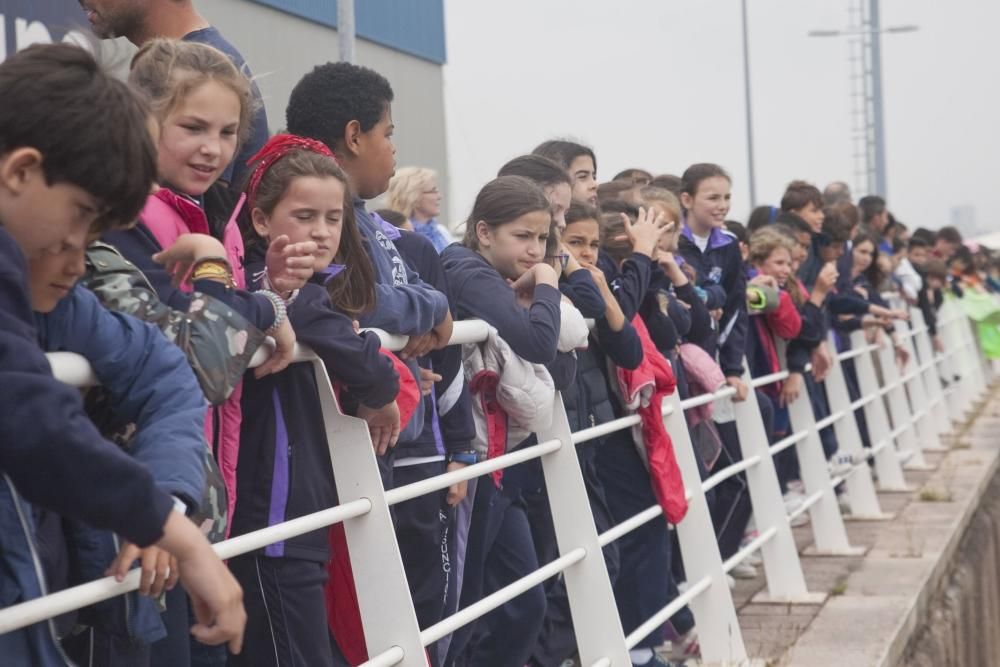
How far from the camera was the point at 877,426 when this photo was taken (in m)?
10.5

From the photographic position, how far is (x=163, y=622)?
98.3 inches

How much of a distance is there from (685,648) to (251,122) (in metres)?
3.27

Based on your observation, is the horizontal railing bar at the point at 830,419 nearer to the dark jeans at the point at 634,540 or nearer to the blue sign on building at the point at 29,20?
the dark jeans at the point at 634,540

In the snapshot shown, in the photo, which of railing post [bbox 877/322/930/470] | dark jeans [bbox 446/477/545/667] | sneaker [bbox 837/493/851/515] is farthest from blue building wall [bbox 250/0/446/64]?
dark jeans [bbox 446/477/545/667]

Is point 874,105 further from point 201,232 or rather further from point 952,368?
point 201,232

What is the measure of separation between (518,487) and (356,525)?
166 centimetres

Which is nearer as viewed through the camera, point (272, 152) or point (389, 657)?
point (389, 657)

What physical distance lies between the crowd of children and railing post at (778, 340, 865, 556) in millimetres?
1497

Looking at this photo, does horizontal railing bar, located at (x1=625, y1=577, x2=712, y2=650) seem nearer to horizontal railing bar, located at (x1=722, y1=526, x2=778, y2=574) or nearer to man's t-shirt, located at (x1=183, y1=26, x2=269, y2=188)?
horizontal railing bar, located at (x1=722, y1=526, x2=778, y2=574)

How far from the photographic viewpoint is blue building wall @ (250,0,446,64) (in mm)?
26703

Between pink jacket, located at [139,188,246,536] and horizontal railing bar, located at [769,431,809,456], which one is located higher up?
pink jacket, located at [139,188,246,536]

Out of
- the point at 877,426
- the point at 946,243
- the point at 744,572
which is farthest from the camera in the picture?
the point at 946,243

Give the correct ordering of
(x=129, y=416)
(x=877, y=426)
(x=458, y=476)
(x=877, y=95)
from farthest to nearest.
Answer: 1. (x=877, y=95)
2. (x=877, y=426)
3. (x=458, y=476)
4. (x=129, y=416)

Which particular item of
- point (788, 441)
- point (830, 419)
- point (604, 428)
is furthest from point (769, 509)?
point (604, 428)
